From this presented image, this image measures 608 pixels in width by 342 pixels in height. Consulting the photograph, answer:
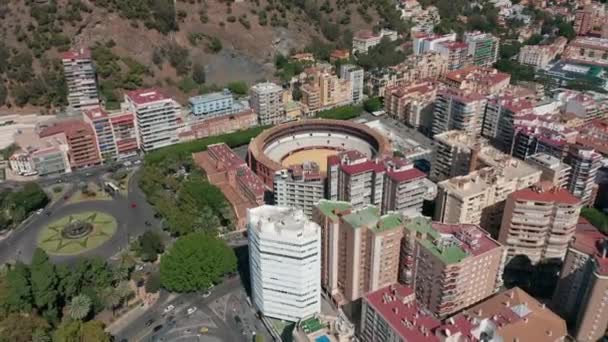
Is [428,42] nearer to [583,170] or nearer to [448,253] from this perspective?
[583,170]

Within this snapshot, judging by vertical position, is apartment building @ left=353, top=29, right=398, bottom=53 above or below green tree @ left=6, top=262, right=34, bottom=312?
above

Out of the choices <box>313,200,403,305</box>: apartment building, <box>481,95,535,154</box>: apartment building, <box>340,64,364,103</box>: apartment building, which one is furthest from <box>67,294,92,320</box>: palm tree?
<box>340,64,364,103</box>: apartment building

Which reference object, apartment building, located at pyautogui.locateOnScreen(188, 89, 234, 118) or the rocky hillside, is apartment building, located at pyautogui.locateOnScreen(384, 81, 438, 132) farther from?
apartment building, located at pyautogui.locateOnScreen(188, 89, 234, 118)

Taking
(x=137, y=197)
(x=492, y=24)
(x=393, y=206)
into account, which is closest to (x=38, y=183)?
(x=137, y=197)

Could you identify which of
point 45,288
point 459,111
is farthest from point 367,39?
point 45,288

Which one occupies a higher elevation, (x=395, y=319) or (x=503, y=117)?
(x=395, y=319)

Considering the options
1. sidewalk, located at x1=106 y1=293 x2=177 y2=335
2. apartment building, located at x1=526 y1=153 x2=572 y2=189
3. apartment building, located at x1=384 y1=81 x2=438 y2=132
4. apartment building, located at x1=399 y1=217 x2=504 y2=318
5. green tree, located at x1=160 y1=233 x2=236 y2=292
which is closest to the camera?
apartment building, located at x1=399 y1=217 x2=504 y2=318

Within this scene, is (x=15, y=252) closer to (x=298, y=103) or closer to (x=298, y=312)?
(x=298, y=312)
